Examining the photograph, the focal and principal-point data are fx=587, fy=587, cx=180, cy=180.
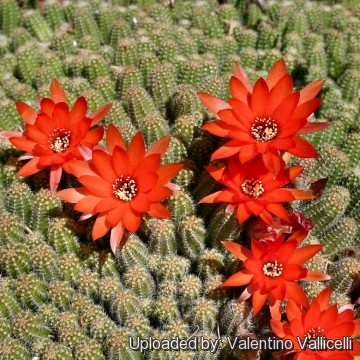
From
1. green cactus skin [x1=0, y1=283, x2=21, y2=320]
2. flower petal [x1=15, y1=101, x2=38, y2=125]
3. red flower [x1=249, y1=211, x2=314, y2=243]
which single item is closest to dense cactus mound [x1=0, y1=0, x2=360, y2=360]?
green cactus skin [x1=0, y1=283, x2=21, y2=320]

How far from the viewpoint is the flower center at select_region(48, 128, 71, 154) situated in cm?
285

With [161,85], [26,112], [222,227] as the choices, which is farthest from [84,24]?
[222,227]

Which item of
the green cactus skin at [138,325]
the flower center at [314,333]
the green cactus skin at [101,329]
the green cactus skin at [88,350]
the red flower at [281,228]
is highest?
the red flower at [281,228]

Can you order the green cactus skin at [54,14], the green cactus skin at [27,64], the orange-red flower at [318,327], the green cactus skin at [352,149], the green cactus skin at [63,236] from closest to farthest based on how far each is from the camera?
the orange-red flower at [318,327] → the green cactus skin at [63,236] → the green cactus skin at [352,149] → the green cactus skin at [27,64] → the green cactus skin at [54,14]

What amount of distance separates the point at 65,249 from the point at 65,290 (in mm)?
216

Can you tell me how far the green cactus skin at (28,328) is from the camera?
104 inches

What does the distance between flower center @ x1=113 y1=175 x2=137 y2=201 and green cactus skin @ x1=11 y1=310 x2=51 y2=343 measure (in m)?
0.68

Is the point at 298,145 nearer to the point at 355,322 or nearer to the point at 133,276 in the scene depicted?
the point at 355,322

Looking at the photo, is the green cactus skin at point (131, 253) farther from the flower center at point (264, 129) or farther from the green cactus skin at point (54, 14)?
the green cactus skin at point (54, 14)

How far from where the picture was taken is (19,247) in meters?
2.81

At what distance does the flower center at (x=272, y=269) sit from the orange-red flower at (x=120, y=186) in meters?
0.49

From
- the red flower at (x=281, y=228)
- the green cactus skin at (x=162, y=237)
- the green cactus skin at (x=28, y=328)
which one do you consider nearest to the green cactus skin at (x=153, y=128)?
the green cactus skin at (x=162, y=237)

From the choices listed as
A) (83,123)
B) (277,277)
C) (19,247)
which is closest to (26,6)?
(83,123)

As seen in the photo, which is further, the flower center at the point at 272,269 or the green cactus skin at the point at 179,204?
the green cactus skin at the point at 179,204
